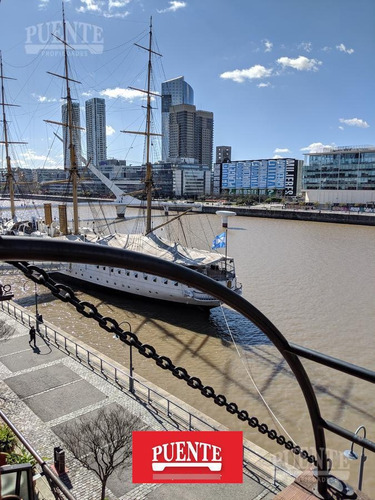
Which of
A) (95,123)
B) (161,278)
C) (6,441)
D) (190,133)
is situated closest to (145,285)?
(161,278)

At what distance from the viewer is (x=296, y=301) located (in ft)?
61.4

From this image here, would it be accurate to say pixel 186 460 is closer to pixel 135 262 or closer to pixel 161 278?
pixel 135 262

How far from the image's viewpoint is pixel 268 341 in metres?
14.5

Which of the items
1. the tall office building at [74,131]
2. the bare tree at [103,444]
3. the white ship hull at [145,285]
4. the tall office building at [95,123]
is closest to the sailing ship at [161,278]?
the white ship hull at [145,285]

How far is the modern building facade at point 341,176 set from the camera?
7756 centimetres

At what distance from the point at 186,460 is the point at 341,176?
83868 mm

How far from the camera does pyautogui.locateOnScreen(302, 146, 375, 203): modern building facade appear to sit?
254 ft

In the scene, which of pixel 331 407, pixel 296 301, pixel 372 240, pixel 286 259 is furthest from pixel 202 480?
pixel 372 240

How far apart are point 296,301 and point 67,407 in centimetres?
1314

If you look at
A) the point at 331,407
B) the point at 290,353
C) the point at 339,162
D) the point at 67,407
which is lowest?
the point at 331,407

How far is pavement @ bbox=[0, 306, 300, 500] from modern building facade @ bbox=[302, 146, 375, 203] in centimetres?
7766

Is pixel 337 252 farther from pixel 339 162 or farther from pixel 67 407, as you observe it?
pixel 339 162

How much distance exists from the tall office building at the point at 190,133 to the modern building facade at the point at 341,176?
74089 mm

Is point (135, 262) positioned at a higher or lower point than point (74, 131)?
lower
